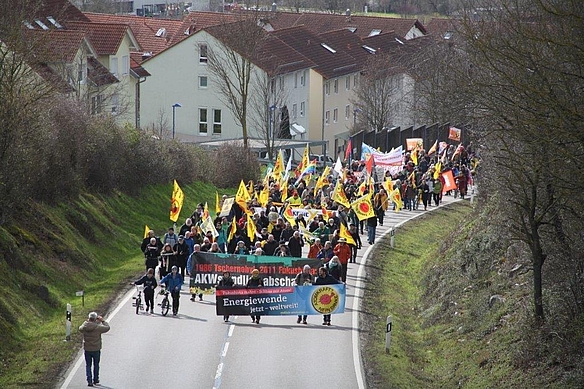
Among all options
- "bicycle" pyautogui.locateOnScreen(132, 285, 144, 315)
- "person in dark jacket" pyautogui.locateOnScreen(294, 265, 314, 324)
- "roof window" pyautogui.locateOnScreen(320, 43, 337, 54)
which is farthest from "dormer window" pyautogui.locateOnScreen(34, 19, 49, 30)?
"person in dark jacket" pyautogui.locateOnScreen(294, 265, 314, 324)

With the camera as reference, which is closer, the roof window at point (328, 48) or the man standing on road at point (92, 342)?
the man standing on road at point (92, 342)

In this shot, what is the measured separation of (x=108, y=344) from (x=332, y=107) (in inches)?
2356

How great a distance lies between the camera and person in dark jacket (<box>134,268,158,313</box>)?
26.6 m

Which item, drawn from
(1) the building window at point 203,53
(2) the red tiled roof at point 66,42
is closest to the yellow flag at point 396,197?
(2) the red tiled roof at point 66,42

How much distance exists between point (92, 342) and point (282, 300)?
6089 mm

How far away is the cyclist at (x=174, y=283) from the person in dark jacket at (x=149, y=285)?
26cm

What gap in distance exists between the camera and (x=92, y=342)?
842 inches

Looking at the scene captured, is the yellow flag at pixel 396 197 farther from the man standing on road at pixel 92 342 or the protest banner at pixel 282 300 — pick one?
the man standing on road at pixel 92 342

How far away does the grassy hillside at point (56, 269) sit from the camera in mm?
24188

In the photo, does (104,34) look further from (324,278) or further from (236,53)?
(324,278)

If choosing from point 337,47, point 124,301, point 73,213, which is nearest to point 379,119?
point 337,47

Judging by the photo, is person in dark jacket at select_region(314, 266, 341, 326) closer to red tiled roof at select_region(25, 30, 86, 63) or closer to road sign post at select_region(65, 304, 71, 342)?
road sign post at select_region(65, 304, 71, 342)

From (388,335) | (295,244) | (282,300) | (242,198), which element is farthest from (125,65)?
(388,335)

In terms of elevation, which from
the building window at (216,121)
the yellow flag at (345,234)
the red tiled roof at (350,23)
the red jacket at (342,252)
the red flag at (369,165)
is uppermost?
the red tiled roof at (350,23)
